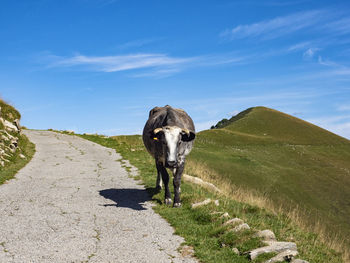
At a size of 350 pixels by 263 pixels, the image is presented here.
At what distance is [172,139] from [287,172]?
30.8 m

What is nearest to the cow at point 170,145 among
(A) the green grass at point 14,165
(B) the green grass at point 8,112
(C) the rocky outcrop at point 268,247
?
(C) the rocky outcrop at point 268,247

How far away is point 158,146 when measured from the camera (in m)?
11.0

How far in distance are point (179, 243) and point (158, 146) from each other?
391 centimetres

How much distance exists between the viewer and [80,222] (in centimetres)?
939

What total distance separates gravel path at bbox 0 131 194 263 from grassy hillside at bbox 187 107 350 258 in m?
6.28

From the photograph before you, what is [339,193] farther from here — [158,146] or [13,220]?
[13,220]

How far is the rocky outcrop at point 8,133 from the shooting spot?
20.4m

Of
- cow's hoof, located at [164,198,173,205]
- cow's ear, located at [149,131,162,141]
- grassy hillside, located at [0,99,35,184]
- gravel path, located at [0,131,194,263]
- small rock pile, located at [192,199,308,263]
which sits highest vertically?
cow's ear, located at [149,131,162,141]

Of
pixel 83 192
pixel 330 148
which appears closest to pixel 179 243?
pixel 83 192

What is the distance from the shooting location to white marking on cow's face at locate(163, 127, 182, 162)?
9.72 metres

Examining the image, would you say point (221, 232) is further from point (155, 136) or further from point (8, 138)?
→ point (8, 138)

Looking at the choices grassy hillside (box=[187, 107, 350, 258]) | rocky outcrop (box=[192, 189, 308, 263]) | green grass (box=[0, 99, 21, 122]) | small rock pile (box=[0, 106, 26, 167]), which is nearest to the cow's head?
rocky outcrop (box=[192, 189, 308, 263])

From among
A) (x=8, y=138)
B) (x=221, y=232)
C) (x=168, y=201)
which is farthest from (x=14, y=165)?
(x=221, y=232)

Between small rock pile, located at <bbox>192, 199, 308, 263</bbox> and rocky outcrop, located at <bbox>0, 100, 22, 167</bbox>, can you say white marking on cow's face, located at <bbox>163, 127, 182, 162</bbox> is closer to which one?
small rock pile, located at <bbox>192, 199, 308, 263</bbox>
